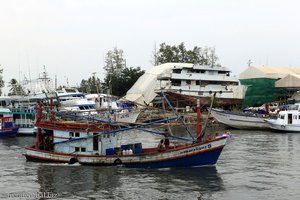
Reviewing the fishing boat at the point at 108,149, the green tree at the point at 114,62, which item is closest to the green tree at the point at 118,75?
the green tree at the point at 114,62

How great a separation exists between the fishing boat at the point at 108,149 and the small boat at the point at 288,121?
92.6 ft

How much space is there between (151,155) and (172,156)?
1338 millimetres

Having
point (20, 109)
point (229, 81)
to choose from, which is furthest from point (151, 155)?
point (229, 81)

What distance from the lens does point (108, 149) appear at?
28.9 metres

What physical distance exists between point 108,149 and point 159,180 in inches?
220

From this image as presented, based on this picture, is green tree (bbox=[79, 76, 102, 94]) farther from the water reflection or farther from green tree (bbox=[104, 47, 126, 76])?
the water reflection

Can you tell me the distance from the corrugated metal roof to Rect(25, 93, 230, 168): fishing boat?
187 feet

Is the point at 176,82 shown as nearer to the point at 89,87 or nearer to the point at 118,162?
the point at 89,87

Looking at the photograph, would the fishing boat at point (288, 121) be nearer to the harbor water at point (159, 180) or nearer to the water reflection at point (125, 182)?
the harbor water at point (159, 180)

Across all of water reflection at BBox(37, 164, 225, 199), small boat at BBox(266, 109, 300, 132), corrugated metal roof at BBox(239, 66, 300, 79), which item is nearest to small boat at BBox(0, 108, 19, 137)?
water reflection at BBox(37, 164, 225, 199)

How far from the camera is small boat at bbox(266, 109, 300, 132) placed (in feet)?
178

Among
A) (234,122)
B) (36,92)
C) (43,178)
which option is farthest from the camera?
(36,92)

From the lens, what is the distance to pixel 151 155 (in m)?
27.4

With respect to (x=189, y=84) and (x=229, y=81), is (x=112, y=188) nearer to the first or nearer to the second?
(x=189, y=84)
